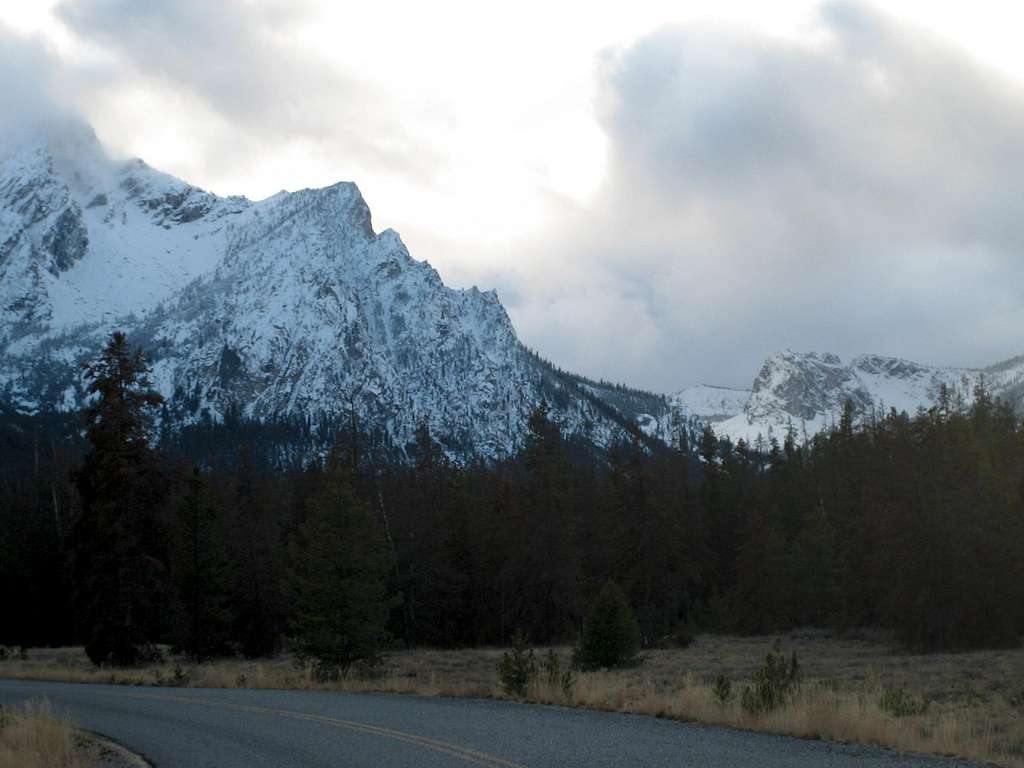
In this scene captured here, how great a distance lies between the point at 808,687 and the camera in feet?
59.1

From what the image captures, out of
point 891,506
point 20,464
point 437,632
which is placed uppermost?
point 20,464

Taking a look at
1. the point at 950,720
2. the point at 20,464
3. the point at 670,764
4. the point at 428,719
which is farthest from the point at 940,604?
the point at 20,464

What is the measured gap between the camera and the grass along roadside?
12.7 meters

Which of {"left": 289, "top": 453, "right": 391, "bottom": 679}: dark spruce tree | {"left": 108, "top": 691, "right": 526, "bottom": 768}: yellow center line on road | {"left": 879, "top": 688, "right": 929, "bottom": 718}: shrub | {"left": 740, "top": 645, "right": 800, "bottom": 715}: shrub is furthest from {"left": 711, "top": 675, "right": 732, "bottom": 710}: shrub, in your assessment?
{"left": 289, "top": 453, "right": 391, "bottom": 679}: dark spruce tree

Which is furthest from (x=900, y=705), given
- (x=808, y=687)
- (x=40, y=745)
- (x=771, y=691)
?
(x=40, y=745)

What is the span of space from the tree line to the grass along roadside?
10.1ft

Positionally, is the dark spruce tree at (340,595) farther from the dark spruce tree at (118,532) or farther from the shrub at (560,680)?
the shrub at (560,680)

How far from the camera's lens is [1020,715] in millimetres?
15516

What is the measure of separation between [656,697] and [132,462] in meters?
24.9

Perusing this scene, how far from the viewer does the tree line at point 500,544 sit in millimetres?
34938

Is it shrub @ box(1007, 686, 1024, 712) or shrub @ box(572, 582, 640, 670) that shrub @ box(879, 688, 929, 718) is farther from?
shrub @ box(572, 582, 640, 670)

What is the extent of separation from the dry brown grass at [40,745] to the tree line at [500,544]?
1528 centimetres

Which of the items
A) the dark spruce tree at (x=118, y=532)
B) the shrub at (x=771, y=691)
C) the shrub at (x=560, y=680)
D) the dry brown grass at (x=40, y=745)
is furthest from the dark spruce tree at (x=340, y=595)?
Answer: the shrub at (x=771, y=691)

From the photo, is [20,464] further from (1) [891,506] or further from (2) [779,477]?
(1) [891,506]
